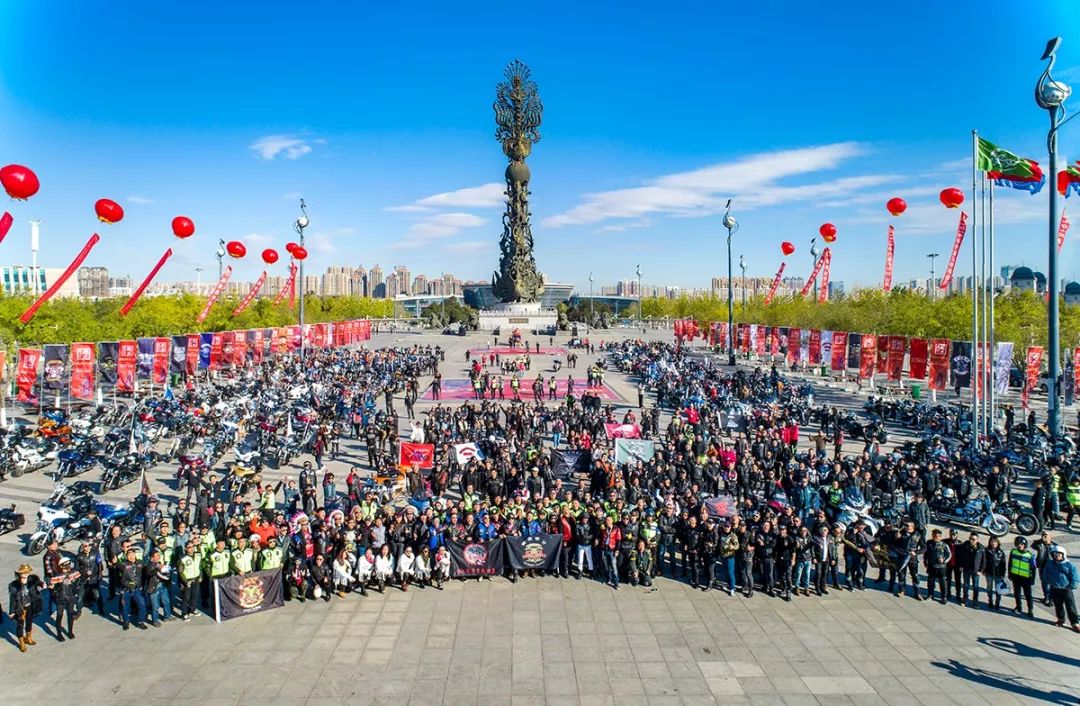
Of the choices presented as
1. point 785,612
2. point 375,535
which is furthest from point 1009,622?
point 375,535

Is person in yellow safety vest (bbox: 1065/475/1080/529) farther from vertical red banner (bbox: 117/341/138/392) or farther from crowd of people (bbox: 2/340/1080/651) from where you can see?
vertical red banner (bbox: 117/341/138/392)

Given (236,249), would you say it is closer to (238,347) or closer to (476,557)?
(238,347)

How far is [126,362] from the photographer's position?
31.2 meters

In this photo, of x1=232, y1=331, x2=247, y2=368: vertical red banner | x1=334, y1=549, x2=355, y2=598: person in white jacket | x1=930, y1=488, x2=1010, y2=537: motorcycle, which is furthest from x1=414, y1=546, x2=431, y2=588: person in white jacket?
x1=232, y1=331, x2=247, y2=368: vertical red banner

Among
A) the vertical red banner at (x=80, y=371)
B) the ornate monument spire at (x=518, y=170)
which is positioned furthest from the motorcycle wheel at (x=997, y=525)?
the ornate monument spire at (x=518, y=170)

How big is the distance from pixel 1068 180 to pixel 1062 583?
63.9ft

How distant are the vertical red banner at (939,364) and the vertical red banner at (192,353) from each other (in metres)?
35.2

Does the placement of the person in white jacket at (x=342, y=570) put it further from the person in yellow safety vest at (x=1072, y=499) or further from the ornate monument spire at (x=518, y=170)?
the ornate monument spire at (x=518, y=170)

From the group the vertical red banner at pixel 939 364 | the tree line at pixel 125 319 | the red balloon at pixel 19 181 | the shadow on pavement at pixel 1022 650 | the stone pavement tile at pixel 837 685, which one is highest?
the red balloon at pixel 19 181

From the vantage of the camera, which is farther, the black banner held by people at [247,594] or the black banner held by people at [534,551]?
the black banner held by people at [534,551]

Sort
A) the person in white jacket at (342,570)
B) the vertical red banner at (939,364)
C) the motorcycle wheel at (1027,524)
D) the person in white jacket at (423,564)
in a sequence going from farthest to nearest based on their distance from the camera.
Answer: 1. the vertical red banner at (939,364)
2. the motorcycle wheel at (1027,524)
3. the person in white jacket at (423,564)
4. the person in white jacket at (342,570)

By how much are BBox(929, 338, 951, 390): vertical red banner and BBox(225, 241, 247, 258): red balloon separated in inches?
1596

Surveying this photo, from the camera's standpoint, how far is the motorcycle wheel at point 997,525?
1582cm

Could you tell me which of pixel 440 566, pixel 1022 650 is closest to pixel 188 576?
pixel 440 566
